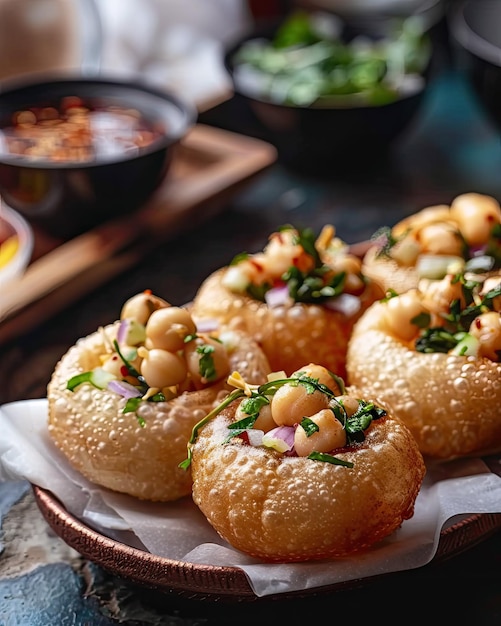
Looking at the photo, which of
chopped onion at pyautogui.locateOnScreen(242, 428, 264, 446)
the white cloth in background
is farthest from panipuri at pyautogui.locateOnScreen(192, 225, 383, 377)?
the white cloth in background

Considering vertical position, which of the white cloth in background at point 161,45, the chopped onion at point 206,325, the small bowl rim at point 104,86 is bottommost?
the white cloth in background at point 161,45

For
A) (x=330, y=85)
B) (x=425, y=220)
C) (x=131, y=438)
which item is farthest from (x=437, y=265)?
(x=330, y=85)

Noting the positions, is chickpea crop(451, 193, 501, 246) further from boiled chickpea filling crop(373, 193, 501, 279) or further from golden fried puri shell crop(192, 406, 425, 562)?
golden fried puri shell crop(192, 406, 425, 562)

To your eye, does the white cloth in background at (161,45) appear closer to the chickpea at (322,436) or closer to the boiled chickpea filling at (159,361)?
the boiled chickpea filling at (159,361)

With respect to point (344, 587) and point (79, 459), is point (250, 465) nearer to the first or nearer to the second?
point (344, 587)

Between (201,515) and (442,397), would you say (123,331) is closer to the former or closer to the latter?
(201,515)

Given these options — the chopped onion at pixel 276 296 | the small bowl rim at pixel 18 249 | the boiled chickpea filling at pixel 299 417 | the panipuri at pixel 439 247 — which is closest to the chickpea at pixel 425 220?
the panipuri at pixel 439 247
